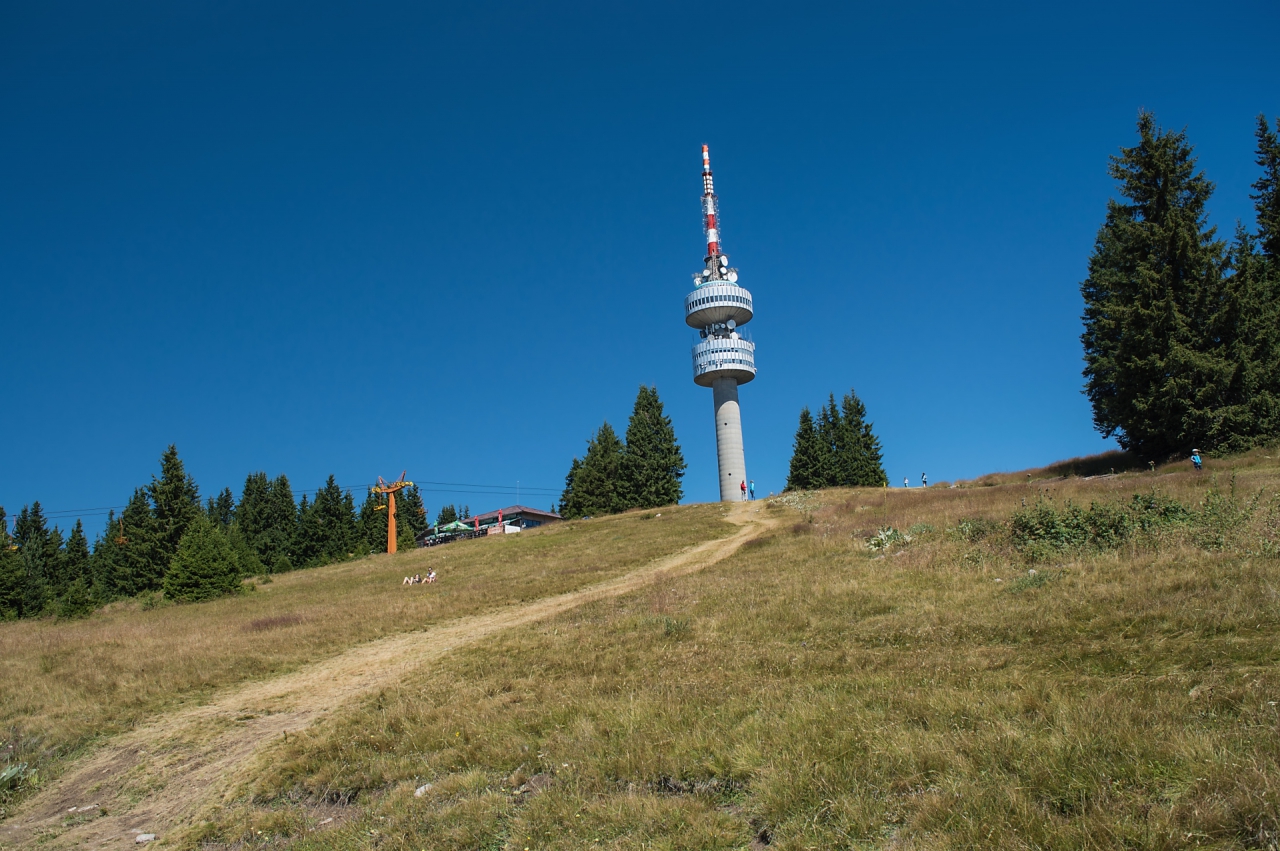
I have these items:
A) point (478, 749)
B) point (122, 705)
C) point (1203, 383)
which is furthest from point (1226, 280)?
point (122, 705)

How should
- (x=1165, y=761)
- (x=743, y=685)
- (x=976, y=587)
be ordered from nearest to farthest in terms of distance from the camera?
(x=1165, y=761) < (x=743, y=685) < (x=976, y=587)

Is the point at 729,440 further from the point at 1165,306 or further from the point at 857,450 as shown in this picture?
the point at 1165,306

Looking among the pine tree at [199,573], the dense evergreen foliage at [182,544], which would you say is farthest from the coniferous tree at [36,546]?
the pine tree at [199,573]

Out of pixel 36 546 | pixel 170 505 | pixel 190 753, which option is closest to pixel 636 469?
pixel 170 505

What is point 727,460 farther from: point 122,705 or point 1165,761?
point 1165,761

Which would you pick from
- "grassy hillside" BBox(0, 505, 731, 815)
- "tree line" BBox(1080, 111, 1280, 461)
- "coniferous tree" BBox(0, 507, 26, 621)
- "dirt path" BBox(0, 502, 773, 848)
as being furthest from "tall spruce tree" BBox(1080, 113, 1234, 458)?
"coniferous tree" BBox(0, 507, 26, 621)

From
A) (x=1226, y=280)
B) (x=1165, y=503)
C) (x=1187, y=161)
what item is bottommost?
(x=1165, y=503)

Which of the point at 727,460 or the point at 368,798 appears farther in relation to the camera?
the point at 727,460

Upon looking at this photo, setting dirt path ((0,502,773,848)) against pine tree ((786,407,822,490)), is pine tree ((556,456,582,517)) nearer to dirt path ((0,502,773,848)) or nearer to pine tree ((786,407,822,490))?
pine tree ((786,407,822,490))

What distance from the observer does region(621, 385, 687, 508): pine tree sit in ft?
270

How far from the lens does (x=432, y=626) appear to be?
70.6 ft

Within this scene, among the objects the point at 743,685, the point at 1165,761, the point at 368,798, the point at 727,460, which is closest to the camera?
the point at 1165,761

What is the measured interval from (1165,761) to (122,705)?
17448 mm

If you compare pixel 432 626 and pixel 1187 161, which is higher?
pixel 1187 161
